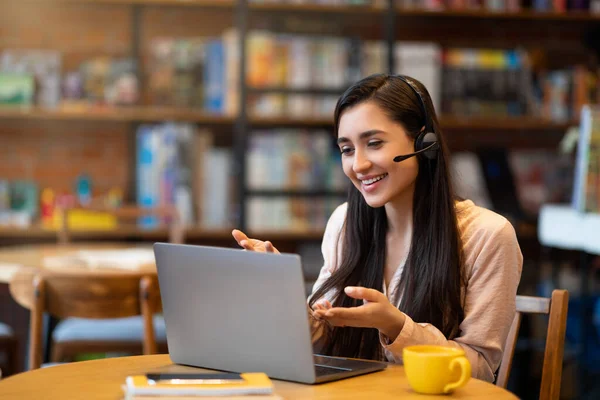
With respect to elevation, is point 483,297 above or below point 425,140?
below

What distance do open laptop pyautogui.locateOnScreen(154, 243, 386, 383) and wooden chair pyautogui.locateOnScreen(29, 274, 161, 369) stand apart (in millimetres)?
895

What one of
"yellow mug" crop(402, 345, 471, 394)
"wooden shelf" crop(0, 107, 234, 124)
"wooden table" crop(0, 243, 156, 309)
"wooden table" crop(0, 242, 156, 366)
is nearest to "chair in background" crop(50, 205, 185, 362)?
"wooden table" crop(0, 242, 156, 366)

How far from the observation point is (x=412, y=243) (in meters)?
1.75

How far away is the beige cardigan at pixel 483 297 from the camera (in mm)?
1582

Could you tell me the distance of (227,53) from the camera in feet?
12.7

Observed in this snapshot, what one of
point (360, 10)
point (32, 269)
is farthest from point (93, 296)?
point (360, 10)

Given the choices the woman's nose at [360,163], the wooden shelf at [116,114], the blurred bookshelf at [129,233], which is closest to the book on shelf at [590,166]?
the blurred bookshelf at [129,233]

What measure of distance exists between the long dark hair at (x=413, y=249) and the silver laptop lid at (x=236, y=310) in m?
0.40

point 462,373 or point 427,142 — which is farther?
point 427,142

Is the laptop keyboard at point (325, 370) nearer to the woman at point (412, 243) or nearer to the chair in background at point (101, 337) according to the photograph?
the woman at point (412, 243)

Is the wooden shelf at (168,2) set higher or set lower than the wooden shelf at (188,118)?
higher

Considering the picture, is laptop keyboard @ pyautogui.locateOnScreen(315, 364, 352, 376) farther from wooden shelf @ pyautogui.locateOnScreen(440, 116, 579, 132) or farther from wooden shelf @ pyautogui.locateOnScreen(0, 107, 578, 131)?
wooden shelf @ pyautogui.locateOnScreen(440, 116, 579, 132)

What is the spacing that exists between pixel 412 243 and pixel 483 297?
0.61 feet

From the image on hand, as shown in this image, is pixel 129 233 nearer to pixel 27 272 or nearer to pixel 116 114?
pixel 116 114
